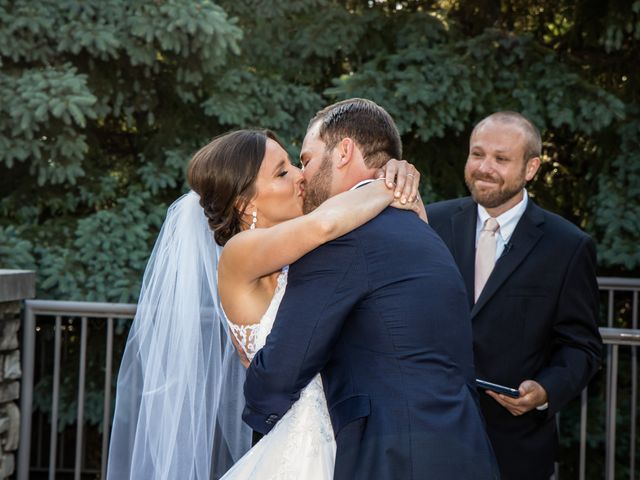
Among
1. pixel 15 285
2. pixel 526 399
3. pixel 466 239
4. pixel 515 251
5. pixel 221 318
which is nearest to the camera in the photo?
pixel 526 399

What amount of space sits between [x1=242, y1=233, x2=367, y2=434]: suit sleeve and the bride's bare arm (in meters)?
0.04

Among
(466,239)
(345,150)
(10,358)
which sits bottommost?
(10,358)

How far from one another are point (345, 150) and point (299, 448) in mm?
904

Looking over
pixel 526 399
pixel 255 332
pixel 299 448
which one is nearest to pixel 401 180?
pixel 255 332

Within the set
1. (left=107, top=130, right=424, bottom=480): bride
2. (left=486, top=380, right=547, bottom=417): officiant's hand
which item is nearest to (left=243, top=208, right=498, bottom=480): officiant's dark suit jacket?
(left=107, top=130, right=424, bottom=480): bride

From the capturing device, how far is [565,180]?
7629 mm

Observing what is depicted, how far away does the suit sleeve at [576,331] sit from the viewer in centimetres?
359

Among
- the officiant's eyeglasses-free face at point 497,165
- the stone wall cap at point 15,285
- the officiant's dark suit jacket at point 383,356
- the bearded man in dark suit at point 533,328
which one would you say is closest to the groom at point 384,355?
the officiant's dark suit jacket at point 383,356

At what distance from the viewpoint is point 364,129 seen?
266 centimetres

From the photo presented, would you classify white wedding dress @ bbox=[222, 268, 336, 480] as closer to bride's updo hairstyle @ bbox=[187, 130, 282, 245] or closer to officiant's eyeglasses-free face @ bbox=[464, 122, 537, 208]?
bride's updo hairstyle @ bbox=[187, 130, 282, 245]

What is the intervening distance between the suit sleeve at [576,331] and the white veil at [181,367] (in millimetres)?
1309

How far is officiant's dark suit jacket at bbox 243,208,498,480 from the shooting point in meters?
2.30

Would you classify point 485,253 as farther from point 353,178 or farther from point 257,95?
point 257,95

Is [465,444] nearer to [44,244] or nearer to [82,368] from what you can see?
[82,368]
